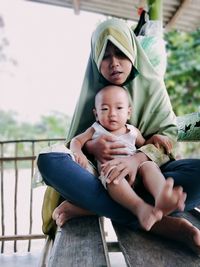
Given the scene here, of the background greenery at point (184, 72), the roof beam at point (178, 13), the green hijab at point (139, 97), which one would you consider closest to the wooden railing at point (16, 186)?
the green hijab at point (139, 97)

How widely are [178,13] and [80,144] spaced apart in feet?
5.78

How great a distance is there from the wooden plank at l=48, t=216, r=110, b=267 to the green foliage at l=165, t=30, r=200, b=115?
13.2ft

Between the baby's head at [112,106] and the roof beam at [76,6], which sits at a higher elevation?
the roof beam at [76,6]

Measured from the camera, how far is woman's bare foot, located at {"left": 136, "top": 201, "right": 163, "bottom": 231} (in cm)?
90

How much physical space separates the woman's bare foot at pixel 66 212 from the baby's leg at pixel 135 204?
19cm

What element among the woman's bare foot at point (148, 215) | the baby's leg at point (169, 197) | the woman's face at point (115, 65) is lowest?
the woman's bare foot at point (148, 215)

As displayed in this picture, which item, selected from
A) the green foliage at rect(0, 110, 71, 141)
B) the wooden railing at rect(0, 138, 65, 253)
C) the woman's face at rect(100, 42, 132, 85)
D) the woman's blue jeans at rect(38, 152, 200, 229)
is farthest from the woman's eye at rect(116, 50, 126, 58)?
the green foliage at rect(0, 110, 71, 141)

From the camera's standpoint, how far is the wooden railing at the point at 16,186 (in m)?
2.12

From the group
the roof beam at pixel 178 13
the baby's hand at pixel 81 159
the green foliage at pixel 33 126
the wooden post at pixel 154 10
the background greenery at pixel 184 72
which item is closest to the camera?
the baby's hand at pixel 81 159

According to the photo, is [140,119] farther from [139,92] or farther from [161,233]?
[161,233]

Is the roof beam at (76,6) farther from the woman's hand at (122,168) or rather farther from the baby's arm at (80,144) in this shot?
the woman's hand at (122,168)

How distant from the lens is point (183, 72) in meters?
4.93

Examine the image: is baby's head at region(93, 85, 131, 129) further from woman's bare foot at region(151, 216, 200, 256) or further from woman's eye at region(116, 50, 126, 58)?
woman's bare foot at region(151, 216, 200, 256)

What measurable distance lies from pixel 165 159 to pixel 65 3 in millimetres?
2153
